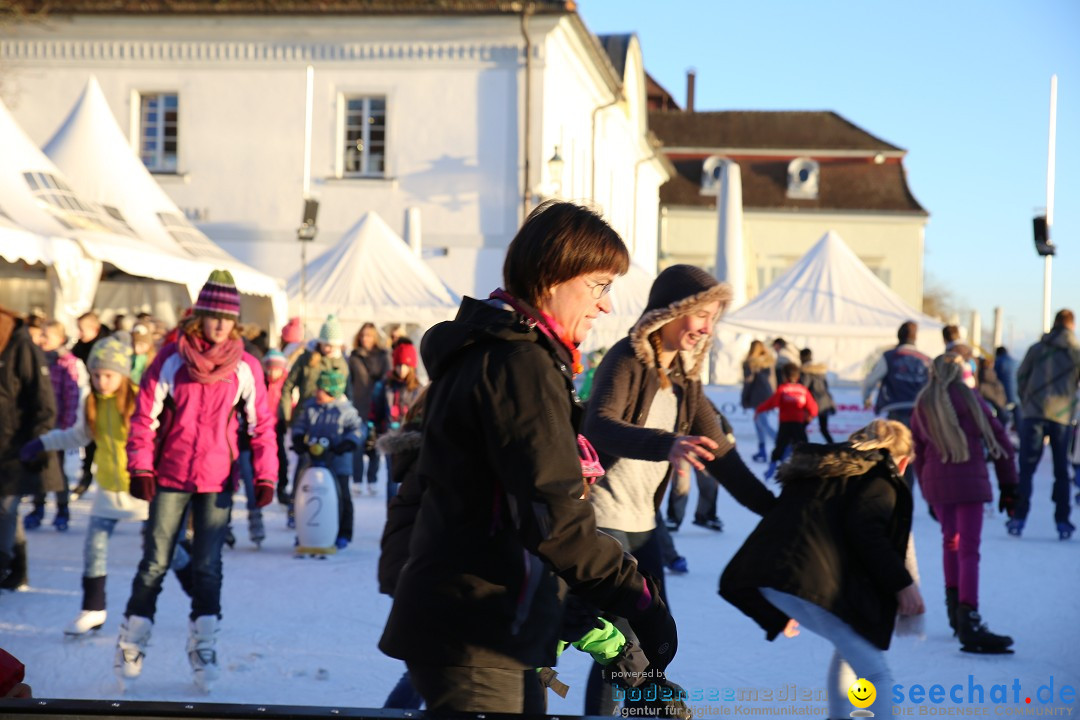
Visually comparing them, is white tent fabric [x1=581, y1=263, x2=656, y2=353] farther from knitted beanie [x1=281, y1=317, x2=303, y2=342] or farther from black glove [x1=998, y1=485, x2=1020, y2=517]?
black glove [x1=998, y1=485, x2=1020, y2=517]

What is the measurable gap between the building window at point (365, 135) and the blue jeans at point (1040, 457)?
17328 millimetres

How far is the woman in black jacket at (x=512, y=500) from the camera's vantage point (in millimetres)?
2195

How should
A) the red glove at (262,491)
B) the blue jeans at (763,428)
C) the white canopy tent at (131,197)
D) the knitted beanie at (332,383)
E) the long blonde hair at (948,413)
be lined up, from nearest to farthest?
the red glove at (262,491)
the long blonde hair at (948,413)
the knitted beanie at (332,383)
the white canopy tent at (131,197)
the blue jeans at (763,428)

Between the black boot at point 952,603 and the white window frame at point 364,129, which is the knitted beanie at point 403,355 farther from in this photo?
the white window frame at point 364,129

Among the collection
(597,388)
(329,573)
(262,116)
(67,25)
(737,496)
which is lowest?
(329,573)

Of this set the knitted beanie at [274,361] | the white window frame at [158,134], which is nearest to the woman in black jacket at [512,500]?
the knitted beanie at [274,361]

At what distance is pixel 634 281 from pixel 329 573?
14.8 m

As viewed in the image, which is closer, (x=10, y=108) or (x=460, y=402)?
(x=460, y=402)

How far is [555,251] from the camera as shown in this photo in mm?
2408

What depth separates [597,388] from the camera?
4211 mm

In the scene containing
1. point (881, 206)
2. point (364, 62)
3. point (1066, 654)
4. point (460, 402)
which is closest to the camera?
point (460, 402)

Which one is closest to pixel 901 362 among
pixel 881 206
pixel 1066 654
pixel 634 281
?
pixel 1066 654

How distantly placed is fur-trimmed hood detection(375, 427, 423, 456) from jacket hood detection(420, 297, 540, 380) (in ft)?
5.10

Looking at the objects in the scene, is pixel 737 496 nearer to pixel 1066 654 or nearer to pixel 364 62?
pixel 1066 654
